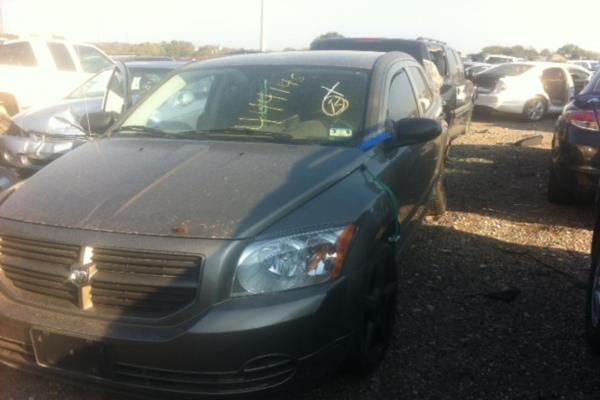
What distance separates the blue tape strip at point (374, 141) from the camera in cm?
339

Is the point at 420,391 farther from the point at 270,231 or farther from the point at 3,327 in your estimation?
the point at 3,327

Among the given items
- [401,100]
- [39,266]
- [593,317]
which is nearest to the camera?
[39,266]

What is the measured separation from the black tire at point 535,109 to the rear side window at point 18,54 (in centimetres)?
1067

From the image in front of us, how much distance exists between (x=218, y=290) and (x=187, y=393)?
1.43 feet

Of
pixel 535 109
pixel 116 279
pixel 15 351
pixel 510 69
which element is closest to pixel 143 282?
Result: pixel 116 279

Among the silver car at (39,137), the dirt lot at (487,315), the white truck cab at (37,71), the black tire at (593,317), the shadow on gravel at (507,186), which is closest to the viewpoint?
the dirt lot at (487,315)

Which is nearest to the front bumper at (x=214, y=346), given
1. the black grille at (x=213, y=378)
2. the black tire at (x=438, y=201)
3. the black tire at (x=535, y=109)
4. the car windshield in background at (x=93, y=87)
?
the black grille at (x=213, y=378)

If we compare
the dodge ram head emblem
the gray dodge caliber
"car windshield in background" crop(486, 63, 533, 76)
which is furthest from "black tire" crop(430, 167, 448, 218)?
"car windshield in background" crop(486, 63, 533, 76)

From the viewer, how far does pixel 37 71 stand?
38.1 ft

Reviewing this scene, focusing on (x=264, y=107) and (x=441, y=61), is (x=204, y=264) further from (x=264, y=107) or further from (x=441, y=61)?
(x=441, y=61)

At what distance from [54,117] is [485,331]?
606 cm

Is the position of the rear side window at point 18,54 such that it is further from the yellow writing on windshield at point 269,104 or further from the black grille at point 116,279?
the black grille at point 116,279

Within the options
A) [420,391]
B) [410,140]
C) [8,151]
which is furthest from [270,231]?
[8,151]

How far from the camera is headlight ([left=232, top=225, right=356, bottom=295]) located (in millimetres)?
2486
